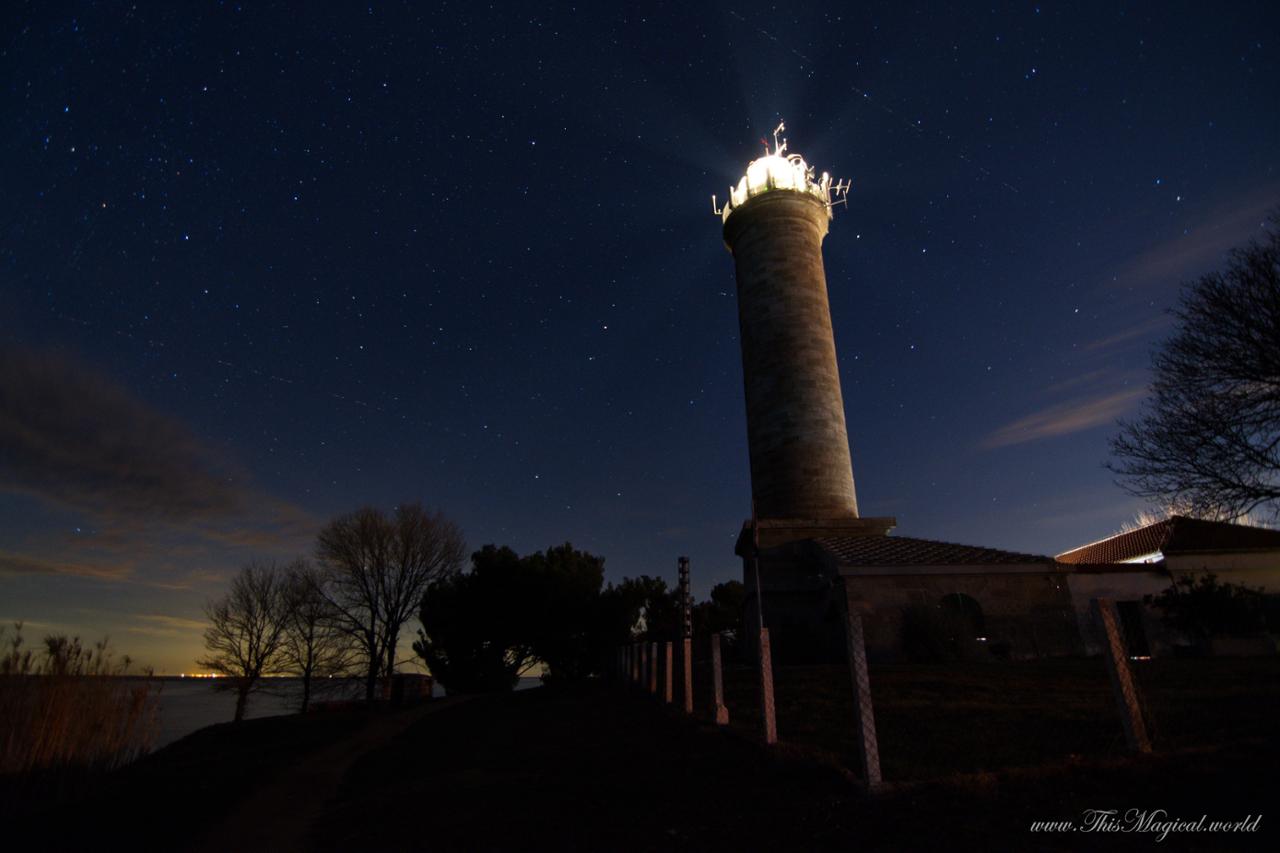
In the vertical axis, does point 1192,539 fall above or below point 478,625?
above

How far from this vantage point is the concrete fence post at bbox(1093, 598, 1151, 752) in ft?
19.1

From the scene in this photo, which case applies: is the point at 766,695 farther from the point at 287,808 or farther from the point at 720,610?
the point at 720,610

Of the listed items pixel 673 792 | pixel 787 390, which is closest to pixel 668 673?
pixel 673 792

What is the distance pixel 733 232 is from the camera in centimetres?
3108

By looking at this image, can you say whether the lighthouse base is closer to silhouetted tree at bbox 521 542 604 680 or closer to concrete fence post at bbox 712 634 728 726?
concrete fence post at bbox 712 634 728 726

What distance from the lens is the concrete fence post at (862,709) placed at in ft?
18.4

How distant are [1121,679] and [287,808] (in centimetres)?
1037

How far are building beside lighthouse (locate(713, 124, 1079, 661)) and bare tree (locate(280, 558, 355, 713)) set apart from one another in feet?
74.1

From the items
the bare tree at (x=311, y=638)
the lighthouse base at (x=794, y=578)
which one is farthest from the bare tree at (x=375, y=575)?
the lighthouse base at (x=794, y=578)

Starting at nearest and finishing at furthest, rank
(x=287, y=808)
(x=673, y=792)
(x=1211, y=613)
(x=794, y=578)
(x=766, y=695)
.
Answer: (x=673, y=792) → (x=766, y=695) → (x=287, y=808) → (x=1211, y=613) → (x=794, y=578)

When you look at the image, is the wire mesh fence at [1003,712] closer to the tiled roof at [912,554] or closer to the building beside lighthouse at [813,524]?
the building beside lighthouse at [813,524]

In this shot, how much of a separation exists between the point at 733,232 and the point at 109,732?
28.1 metres

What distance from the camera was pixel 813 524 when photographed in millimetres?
24891

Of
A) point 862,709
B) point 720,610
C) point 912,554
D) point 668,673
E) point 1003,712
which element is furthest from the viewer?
point 720,610
